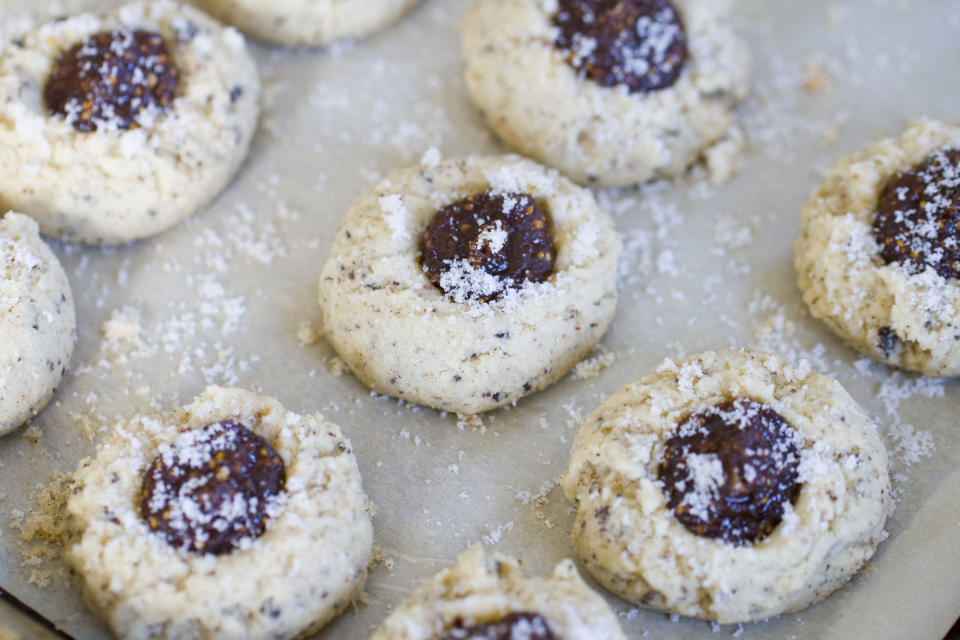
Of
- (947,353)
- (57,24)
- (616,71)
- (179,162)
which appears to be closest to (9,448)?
(179,162)

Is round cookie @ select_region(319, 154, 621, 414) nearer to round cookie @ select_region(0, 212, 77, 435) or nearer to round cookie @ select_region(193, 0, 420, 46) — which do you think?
round cookie @ select_region(0, 212, 77, 435)

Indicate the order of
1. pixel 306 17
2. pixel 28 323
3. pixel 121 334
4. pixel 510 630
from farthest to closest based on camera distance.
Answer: pixel 306 17, pixel 121 334, pixel 28 323, pixel 510 630

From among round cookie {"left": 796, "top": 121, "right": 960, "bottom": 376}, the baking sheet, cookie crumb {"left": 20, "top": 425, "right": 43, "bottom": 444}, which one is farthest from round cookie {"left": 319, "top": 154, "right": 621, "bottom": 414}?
cookie crumb {"left": 20, "top": 425, "right": 43, "bottom": 444}

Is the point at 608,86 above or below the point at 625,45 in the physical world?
below

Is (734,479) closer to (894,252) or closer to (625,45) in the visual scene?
(894,252)

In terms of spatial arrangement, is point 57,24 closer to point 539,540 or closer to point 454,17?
point 454,17

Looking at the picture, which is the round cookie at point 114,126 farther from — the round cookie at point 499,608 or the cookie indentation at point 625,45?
the round cookie at point 499,608

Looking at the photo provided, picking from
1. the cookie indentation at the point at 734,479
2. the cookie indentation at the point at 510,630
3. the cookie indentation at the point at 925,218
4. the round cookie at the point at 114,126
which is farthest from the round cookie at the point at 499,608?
the round cookie at the point at 114,126

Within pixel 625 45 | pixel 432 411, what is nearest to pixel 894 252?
pixel 625 45
